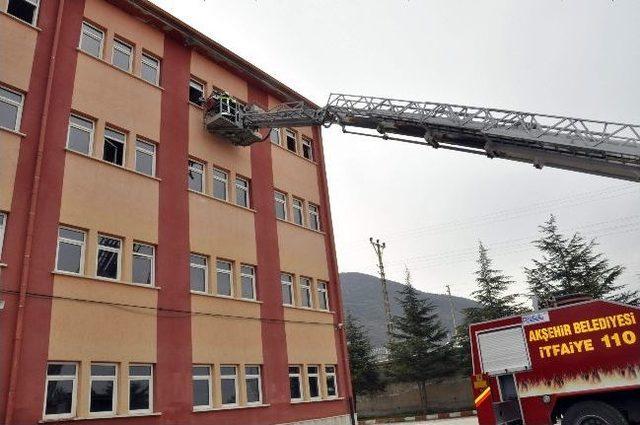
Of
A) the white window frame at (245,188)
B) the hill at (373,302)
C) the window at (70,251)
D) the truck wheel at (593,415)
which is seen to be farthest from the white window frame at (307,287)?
the hill at (373,302)

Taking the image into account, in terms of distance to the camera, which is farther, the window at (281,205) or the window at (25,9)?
the window at (281,205)

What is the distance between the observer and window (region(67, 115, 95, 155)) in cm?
1340

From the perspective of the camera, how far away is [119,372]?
40.4 feet

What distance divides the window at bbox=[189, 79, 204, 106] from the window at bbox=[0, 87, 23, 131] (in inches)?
234

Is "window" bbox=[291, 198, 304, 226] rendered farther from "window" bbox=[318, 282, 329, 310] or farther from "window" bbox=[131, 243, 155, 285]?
"window" bbox=[131, 243, 155, 285]

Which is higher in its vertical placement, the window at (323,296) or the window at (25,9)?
the window at (25,9)

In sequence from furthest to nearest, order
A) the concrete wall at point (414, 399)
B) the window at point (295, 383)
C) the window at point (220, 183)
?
the concrete wall at point (414, 399) → the window at point (220, 183) → the window at point (295, 383)

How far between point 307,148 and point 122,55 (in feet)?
29.7

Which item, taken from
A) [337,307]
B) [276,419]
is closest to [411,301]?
[337,307]

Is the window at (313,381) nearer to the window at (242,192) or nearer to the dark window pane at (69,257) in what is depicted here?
the window at (242,192)

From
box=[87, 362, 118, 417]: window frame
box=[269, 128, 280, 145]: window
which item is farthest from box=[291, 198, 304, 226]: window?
box=[87, 362, 118, 417]: window frame

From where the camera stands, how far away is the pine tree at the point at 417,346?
31969 mm

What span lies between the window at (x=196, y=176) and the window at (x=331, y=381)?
791 cm

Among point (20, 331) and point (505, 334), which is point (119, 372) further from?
point (505, 334)
